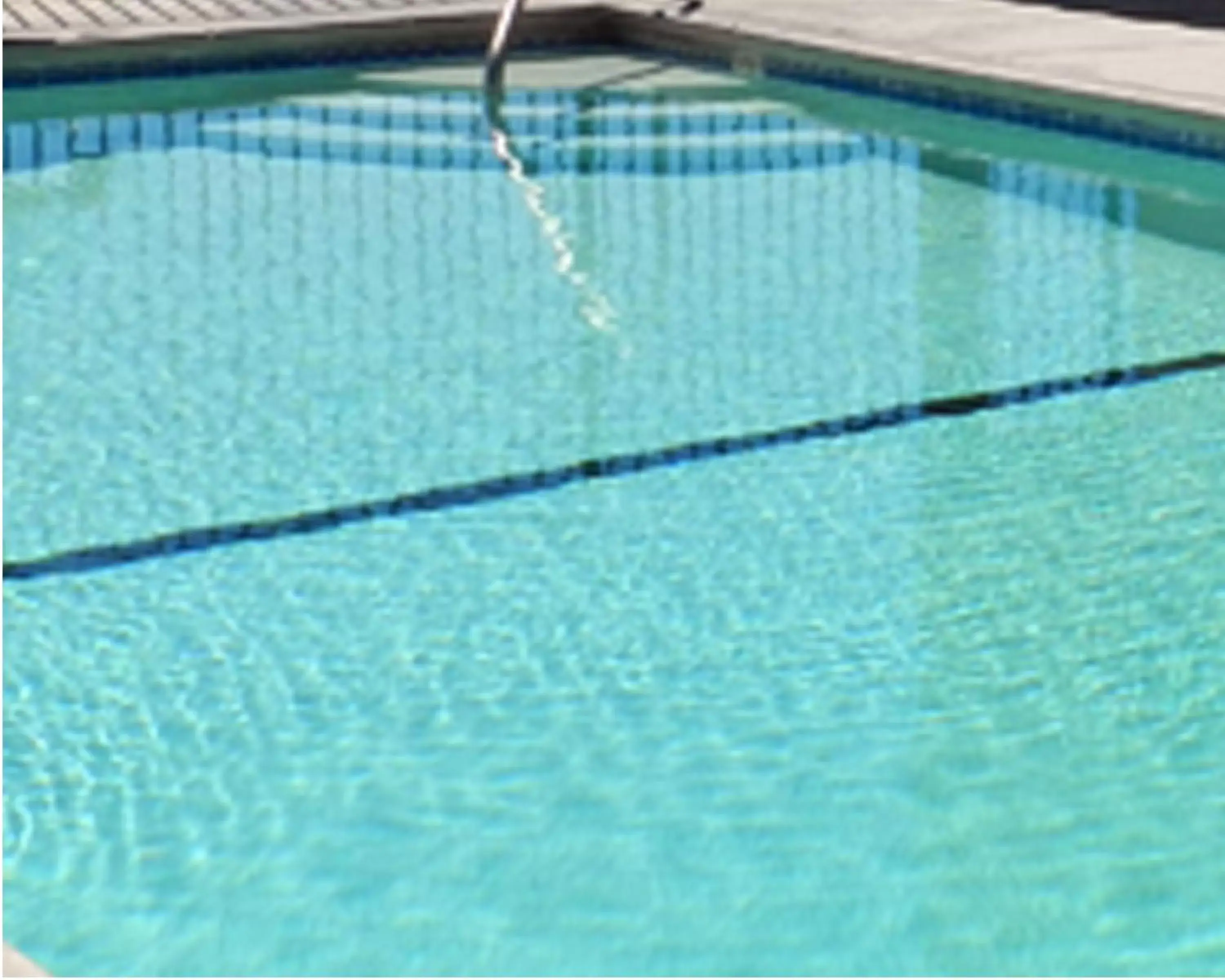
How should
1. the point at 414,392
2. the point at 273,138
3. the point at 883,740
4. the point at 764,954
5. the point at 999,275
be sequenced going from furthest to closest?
the point at 273,138, the point at 999,275, the point at 414,392, the point at 883,740, the point at 764,954

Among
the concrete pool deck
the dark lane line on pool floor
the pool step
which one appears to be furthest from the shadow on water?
the dark lane line on pool floor

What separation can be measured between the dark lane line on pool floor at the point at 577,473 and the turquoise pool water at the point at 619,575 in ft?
0.06

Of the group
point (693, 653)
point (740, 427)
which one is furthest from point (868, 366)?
point (693, 653)

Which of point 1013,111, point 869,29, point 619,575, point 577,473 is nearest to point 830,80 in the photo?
point 869,29

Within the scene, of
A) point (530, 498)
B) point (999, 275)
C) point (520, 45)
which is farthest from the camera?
point (520, 45)

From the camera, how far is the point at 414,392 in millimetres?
6773

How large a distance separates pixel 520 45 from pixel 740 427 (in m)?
5.41

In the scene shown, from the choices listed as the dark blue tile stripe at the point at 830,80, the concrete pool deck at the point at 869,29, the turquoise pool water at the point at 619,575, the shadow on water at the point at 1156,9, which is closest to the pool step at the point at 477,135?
the turquoise pool water at the point at 619,575

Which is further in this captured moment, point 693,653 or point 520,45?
point 520,45

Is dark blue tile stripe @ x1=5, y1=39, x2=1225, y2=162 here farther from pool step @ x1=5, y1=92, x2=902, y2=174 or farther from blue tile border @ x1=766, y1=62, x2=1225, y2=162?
pool step @ x1=5, y1=92, x2=902, y2=174

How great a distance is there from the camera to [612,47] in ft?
38.3

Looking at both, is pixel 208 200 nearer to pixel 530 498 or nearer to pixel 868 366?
pixel 868 366

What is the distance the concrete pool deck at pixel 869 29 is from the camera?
9.55 meters

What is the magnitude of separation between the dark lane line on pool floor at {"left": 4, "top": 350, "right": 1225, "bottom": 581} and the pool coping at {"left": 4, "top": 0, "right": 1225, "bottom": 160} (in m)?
2.44
